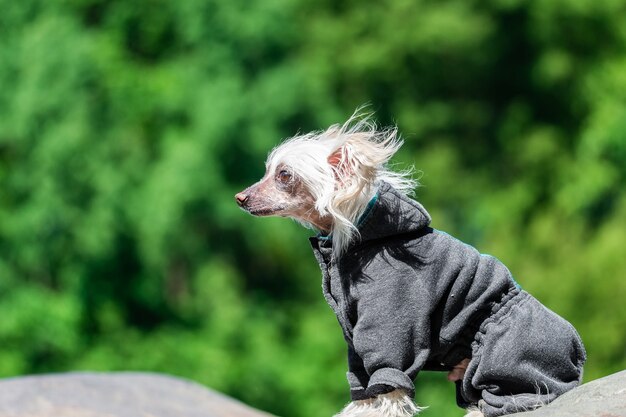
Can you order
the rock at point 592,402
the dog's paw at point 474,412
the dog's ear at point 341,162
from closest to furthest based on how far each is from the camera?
1. the rock at point 592,402
2. the dog's ear at point 341,162
3. the dog's paw at point 474,412

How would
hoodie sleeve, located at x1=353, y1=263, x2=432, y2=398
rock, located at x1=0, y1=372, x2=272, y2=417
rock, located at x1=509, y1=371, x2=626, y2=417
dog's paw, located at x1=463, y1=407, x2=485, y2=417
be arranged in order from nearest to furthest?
rock, located at x1=509, y1=371, x2=626, y2=417 → hoodie sleeve, located at x1=353, y1=263, x2=432, y2=398 → dog's paw, located at x1=463, y1=407, x2=485, y2=417 → rock, located at x1=0, y1=372, x2=272, y2=417

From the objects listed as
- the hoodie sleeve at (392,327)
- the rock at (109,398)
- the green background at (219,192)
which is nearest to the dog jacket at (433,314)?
the hoodie sleeve at (392,327)

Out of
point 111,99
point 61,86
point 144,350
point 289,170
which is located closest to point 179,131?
point 111,99

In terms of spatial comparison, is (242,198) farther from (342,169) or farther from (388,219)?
(388,219)

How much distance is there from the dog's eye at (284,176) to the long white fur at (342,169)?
0.05m

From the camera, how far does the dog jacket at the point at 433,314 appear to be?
6059 millimetres

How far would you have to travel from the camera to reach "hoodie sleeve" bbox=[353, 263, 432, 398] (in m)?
6.03

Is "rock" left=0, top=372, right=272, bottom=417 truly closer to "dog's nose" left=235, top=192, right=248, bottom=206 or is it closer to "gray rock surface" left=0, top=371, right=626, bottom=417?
"gray rock surface" left=0, top=371, right=626, bottom=417

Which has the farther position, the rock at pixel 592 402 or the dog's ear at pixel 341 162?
the dog's ear at pixel 341 162

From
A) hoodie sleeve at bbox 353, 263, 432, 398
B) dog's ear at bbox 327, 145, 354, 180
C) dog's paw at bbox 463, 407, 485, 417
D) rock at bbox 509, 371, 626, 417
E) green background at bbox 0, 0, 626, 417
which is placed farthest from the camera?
green background at bbox 0, 0, 626, 417

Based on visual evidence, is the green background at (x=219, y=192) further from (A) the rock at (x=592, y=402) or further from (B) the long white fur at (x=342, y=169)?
(B) the long white fur at (x=342, y=169)

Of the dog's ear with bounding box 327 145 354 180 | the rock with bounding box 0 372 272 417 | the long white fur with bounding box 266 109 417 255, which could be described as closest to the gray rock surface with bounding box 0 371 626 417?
the rock with bounding box 0 372 272 417

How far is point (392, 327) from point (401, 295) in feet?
0.57

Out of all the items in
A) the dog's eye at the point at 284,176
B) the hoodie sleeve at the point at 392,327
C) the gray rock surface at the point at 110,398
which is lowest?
the gray rock surface at the point at 110,398
